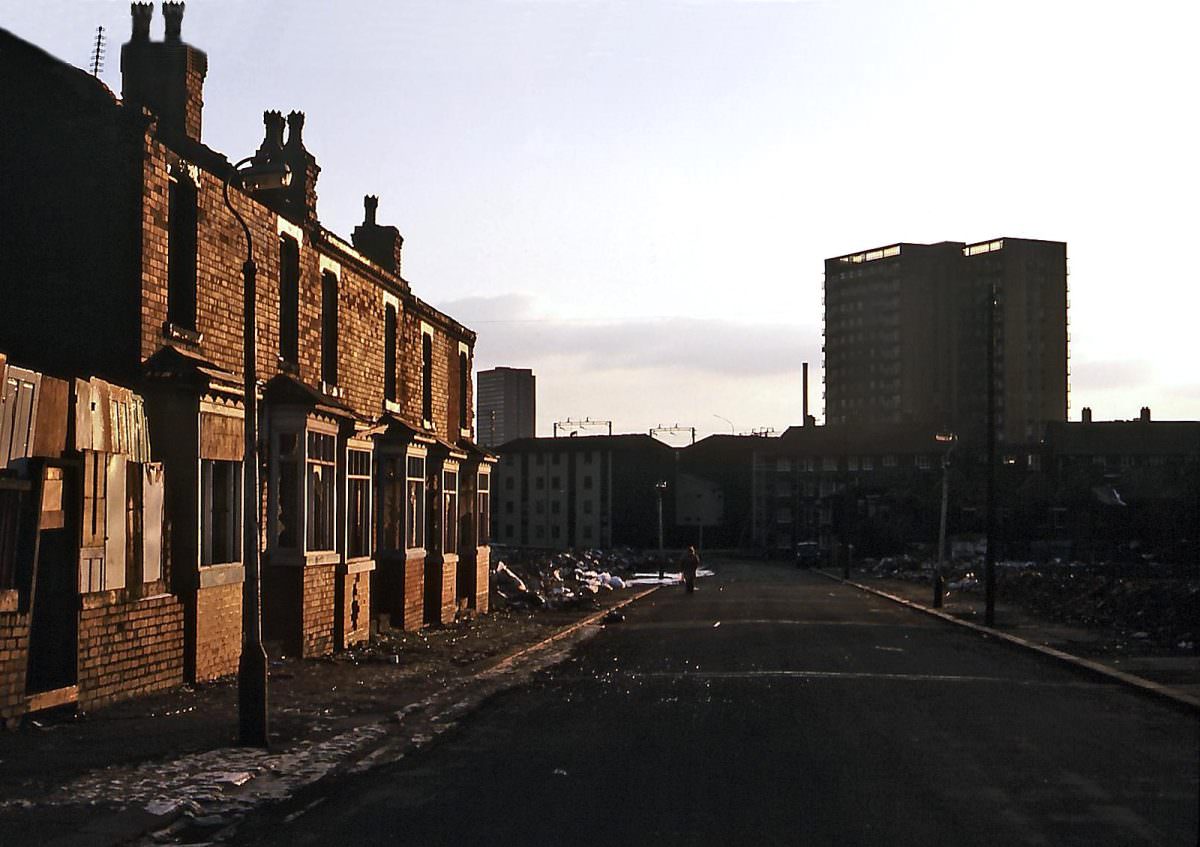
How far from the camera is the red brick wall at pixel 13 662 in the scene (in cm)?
1352

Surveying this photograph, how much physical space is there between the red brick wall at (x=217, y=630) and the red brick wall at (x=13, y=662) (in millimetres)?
4265

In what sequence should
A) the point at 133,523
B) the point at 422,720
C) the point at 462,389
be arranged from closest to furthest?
the point at 422,720 < the point at 133,523 < the point at 462,389

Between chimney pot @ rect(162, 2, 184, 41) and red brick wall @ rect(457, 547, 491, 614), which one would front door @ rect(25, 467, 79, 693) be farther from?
red brick wall @ rect(457, 547, 491, 614)

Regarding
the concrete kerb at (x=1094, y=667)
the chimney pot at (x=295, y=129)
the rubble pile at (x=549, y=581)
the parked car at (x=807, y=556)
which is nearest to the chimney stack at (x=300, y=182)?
the chimney pot at (x=295, y=129)

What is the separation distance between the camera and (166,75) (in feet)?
66.3

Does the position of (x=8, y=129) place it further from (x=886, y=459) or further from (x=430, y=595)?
(x=886, y=459)

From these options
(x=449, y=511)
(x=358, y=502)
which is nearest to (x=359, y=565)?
(x=358, y=502)

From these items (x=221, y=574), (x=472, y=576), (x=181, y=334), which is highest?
(x=181, y=334)

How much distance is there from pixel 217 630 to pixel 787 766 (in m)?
10.1

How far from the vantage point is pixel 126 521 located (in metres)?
16.4

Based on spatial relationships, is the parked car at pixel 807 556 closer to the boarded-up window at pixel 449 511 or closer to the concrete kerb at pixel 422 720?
the boarded-up window at pixel 449 511

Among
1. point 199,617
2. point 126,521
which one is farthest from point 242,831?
point 199,617

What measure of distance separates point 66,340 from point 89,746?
21.2ft

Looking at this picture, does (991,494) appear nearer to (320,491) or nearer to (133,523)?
(320,491)
